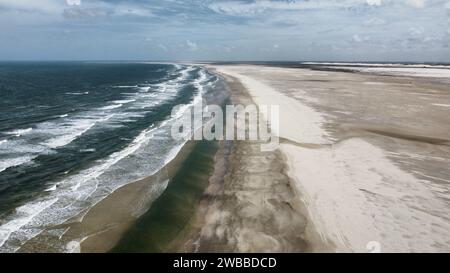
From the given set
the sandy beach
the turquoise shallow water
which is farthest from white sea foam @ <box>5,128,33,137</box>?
the turquoise shallow water

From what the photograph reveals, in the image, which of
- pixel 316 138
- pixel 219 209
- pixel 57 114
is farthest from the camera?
pixel 57 114

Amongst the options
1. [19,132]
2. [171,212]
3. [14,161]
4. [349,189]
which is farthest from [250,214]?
[19,132]

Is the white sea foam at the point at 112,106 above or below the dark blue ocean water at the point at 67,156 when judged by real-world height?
above

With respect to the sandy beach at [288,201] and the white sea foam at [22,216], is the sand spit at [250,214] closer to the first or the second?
the sandy beach at [288,201]

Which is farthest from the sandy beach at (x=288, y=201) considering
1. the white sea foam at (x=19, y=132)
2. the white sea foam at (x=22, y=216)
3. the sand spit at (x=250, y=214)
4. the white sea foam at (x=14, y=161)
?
the white sea foam at (x=19, y=132)

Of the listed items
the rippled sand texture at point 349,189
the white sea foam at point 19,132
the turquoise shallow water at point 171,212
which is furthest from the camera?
the white sea foam at point 19,132

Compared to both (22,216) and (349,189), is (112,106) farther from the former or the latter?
(349,189)

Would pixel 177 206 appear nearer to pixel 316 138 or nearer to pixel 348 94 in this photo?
pixel 316 138

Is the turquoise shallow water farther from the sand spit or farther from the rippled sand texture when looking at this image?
the rippled sand texture
